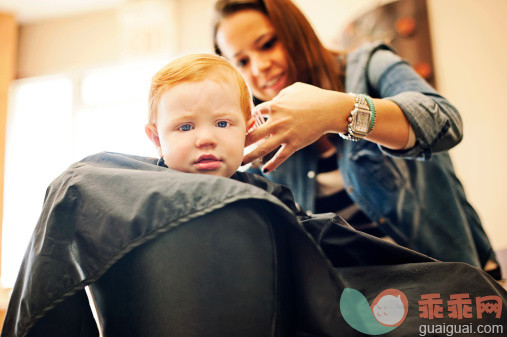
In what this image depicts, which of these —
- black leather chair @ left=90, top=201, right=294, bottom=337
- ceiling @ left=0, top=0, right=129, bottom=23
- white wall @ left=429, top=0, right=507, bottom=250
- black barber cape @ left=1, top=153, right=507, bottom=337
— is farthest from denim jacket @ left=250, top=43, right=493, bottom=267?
ceiling @ left=0, top=0, right=129, bottom=23

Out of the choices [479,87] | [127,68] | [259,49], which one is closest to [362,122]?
[259,49]

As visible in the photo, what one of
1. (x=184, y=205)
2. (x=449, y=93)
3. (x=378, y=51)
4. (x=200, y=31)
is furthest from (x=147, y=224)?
(x=200, y=31)

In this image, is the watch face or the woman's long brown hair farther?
the woman's long brown hair

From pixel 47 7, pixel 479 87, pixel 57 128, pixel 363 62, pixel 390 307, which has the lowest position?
pixel 390 307

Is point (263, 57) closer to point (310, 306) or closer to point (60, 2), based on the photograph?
point (310, 306)

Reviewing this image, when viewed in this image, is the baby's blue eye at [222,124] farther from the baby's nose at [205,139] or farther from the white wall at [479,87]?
the white wall at [479,87]

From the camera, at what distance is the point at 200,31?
3.11 m

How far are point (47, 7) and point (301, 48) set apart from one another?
9.83 feet

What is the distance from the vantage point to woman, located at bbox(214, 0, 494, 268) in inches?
29.9

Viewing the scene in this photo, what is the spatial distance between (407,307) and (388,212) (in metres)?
0.56

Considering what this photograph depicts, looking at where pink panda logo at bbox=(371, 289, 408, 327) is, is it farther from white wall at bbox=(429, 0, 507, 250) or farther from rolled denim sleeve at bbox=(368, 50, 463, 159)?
white wall at bbox=(429, 0, 507, 250)

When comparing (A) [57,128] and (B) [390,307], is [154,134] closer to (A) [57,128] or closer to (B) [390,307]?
(B) [390,307]

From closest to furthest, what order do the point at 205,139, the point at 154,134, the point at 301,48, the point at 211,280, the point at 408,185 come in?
the point at 211,280 < the point at 205,139 < the point at 154,134 < the point at 408,185 < the point at 301,48

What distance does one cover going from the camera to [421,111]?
87 cm
